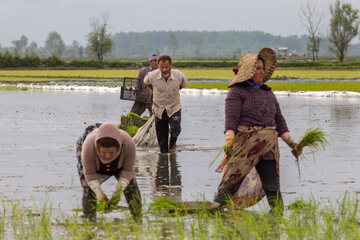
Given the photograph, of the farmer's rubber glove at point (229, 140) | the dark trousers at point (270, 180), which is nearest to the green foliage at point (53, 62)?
the dark trousers at point (270, 180)

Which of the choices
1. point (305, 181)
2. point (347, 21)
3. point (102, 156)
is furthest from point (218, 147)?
point (347, 21)

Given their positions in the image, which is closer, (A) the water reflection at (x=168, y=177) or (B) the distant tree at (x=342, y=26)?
(A) the water reflection at (x=168, y=177)

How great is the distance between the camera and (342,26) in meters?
109

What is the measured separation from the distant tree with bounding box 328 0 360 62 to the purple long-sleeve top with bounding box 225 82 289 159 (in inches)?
3921

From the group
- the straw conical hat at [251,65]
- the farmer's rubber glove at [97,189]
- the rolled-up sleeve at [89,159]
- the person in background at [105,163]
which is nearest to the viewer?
the person in background at [105,163]

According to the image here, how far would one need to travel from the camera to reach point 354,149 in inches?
540

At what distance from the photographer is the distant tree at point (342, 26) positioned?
10569 centimetres

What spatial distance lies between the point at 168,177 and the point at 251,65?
12.3 ft

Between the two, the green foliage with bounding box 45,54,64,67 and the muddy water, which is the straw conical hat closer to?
the muddy water

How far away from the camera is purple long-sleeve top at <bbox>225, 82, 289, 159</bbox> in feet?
23.6

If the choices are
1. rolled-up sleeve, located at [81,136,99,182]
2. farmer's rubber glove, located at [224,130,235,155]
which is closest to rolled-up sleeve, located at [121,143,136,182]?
rolled-up sleeve, located at [81,136,99,182]

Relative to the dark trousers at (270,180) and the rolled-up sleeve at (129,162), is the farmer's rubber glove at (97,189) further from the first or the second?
the dark trousers at (270,180)

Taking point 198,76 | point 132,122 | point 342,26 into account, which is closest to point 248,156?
point 132,122

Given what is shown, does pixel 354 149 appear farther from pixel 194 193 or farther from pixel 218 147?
pixel 194 193
